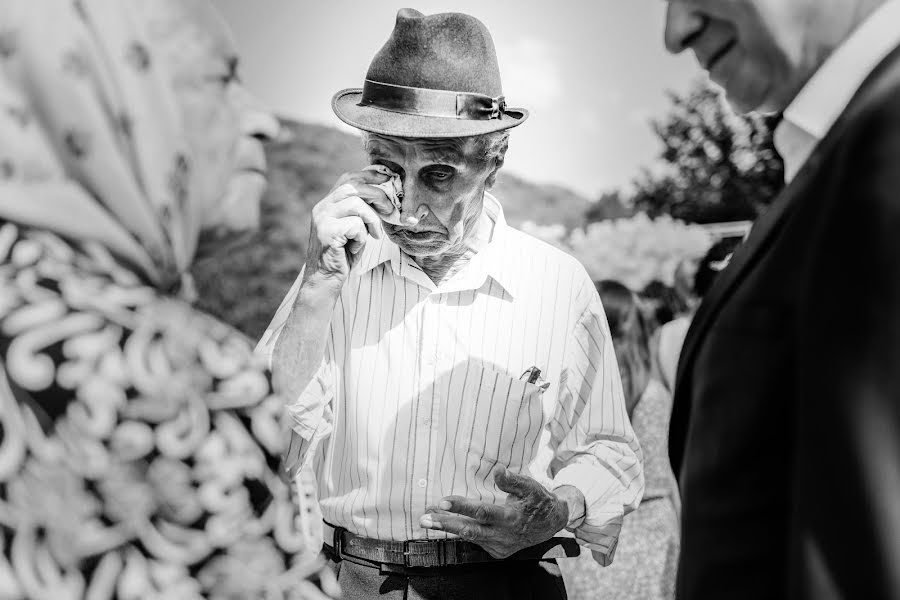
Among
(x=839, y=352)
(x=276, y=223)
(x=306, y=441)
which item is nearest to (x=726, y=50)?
(x=839, y=352)

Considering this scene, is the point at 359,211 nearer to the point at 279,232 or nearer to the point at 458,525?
the point at 458,525

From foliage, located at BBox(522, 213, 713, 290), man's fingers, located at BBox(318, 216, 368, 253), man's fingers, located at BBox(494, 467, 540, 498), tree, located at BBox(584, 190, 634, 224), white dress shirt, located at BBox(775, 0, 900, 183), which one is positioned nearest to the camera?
white dress shirt, located at BBox(775, 0, 900, 183)

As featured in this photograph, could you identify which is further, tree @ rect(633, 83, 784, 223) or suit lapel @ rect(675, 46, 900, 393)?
tree @ rect(633, 83, 784, 223)

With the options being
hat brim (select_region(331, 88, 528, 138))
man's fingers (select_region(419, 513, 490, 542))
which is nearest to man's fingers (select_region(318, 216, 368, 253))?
hat brim (select_region(331, 88, 528, 138))

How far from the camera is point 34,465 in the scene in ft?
2.72

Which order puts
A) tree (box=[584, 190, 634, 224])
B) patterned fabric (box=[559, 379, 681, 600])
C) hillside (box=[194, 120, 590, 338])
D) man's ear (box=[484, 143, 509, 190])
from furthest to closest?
1. tree (box=[584, 190, 634, 224])
2. patterned fabric (box=[559, 379, 681, 600])
3. hillside (box=[194, 120, 590, 338])
4. man's ear (box=[484, 143, 509, 190])

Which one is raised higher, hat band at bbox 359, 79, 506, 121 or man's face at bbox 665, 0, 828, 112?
man's face at bbox 665, 0, 828, 112

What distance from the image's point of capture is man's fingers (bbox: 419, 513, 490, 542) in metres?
1.59

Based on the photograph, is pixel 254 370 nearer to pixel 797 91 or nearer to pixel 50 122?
pixel 50 122

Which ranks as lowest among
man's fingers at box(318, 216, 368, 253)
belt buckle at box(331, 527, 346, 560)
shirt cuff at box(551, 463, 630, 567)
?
belt buckle at box(331, 527, 346, 560)

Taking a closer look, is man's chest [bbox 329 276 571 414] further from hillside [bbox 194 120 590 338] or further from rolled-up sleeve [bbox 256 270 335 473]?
hillside [bbox 194 120 590 338]

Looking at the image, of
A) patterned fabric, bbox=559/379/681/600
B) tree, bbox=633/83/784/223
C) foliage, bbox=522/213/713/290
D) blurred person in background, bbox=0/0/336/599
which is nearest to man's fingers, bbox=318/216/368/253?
blurred person in background, bbox=0/0/336/599

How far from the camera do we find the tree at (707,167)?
16.4 metres

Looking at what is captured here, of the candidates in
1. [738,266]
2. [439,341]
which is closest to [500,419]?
[439,341]
